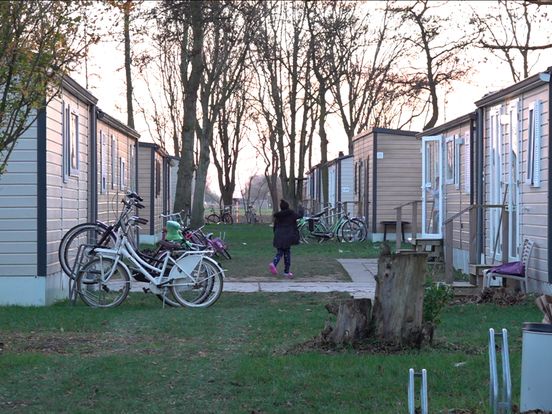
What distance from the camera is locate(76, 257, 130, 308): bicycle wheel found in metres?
12.6

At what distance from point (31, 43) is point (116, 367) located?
8.71 feet

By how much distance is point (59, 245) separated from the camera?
44.8 feet

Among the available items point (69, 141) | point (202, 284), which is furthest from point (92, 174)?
point (202, 284)

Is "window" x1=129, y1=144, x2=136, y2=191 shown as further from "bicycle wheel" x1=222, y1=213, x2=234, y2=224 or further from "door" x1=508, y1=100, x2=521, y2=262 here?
"bicycle wheel" x1=222, y1=213, x2=234, y2=224

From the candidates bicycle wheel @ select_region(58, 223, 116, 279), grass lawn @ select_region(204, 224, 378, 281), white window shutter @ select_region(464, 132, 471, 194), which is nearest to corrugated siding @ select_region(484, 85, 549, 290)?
white window shutter @ select_region(464, 132, 471, 194)

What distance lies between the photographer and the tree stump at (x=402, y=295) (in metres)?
8.80

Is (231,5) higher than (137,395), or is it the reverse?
(231,5)

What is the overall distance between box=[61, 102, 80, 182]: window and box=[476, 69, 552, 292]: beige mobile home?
597cm

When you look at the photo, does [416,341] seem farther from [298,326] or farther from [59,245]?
[59,245]

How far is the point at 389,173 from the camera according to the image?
28.9 m

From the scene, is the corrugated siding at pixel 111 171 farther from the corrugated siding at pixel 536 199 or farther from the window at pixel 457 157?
the corrugated siding at pixel 536 199

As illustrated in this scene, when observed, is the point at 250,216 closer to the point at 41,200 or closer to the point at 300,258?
the point at 300,258

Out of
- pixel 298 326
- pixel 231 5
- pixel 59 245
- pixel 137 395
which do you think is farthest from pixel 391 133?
pixel 137 395

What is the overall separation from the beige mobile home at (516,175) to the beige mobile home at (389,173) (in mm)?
11344
